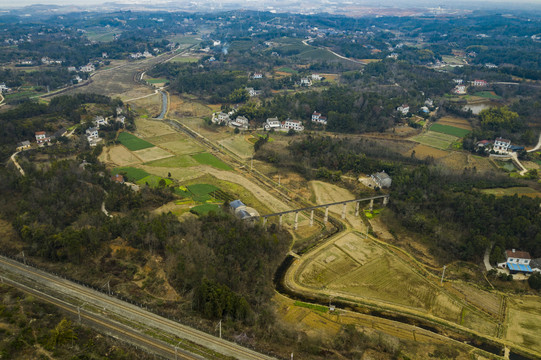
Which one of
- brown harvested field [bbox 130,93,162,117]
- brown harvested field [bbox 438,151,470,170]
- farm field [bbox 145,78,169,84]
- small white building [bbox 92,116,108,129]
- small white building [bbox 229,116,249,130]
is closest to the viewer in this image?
brown harvested field [bbox 438,151,470,170]

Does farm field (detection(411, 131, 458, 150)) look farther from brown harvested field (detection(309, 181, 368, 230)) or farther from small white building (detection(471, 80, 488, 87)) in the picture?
small white building (detection(471, 80, 488, 87))

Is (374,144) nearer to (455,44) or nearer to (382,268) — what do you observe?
(382,268)

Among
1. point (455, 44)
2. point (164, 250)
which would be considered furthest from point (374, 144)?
point (455, 44)

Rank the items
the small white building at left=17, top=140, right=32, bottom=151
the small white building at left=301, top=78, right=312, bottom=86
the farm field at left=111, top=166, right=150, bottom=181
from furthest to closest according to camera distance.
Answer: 1. the small white building at left=301, top=78, right=312, bottom=86
2. the small white building at left=17, top=140, right=32, bottom=151
3. the farm field at left=111, top=166, right=150, bottom=181

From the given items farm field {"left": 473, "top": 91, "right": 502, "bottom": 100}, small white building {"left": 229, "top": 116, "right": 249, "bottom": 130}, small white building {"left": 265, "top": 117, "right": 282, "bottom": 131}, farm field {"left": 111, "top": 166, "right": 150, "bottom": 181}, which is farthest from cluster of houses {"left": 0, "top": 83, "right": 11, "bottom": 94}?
farm field {"left": 473, "top": 91, "right": 502, "bottom": 100}

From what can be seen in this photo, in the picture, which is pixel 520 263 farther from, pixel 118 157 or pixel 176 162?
pixel 118 157

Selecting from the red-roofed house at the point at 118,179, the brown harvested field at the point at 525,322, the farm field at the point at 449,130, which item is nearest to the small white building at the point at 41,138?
the red-roofed house at the point at 118,179

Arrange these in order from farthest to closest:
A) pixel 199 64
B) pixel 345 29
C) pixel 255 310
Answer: pixel 345 29, pixel 199 64, pixel 255 310
